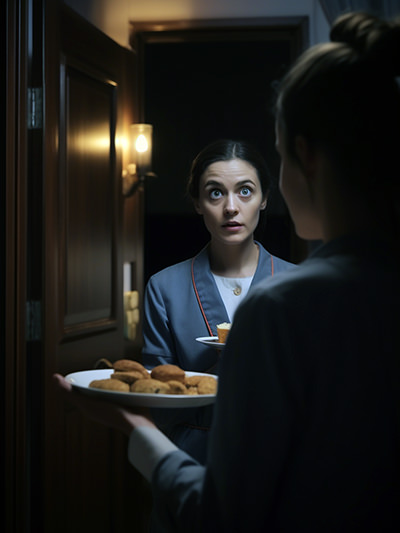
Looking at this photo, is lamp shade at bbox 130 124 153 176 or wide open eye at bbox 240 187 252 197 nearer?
wide open eye at bbox 240 187 252 197

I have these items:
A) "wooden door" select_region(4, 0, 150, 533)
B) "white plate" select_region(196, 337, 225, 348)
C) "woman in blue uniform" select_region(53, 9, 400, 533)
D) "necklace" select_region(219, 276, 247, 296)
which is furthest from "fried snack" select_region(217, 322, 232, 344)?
"woman in blue uniform" select_region(53, 9, 400, 533)

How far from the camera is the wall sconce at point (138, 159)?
7.56 feet

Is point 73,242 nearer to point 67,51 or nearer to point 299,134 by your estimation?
point 67,51

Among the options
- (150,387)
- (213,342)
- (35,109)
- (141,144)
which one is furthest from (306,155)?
(141,144)

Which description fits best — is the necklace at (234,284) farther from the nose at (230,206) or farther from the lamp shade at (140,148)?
the lamp shade at (140,148)

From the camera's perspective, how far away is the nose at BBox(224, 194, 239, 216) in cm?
158

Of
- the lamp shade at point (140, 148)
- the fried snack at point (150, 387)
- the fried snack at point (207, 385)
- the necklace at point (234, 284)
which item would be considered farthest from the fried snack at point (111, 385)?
the lamp shade at point (140, 148)

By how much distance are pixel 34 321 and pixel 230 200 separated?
667 millimetres

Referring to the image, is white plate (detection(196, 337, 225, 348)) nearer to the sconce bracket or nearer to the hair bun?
the hair bun

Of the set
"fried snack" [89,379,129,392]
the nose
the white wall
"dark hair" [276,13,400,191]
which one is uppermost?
the white wall

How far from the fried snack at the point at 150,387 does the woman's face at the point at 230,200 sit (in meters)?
0.68

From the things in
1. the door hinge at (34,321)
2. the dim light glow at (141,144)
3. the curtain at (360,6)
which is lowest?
the door hinge at (34,321)

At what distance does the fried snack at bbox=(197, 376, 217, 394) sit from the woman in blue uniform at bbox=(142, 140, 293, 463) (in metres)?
0.39

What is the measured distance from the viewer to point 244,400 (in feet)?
1.77
